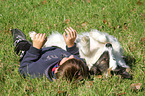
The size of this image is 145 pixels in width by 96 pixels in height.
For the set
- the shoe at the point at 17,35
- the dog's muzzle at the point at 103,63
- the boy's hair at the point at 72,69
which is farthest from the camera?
the shoe at the point at 17,35

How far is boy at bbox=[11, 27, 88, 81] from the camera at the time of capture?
2.69m

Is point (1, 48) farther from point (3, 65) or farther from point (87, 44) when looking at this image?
point (87, 44)

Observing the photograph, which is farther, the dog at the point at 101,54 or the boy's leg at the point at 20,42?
the boy's leg at the point at 20,42

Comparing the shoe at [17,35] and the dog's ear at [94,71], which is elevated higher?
the shoe at [17,35]

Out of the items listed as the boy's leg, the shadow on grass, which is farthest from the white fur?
the boy's leg

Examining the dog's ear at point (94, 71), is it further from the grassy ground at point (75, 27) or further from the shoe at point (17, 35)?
the shoe at point (17, 35)

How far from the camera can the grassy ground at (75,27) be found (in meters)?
2.68

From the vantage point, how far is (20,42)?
3914 mm

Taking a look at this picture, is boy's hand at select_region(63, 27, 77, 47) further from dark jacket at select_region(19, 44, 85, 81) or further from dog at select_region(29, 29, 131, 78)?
dog at select_region(29, 29, 131, 78)

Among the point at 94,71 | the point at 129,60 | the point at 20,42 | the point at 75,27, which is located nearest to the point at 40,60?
the point at 20,42

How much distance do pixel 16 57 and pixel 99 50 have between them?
1609mm

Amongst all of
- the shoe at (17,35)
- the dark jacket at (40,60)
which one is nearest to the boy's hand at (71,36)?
the dark jacket at (40,60)

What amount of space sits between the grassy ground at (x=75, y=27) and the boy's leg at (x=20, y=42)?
0.41 ft

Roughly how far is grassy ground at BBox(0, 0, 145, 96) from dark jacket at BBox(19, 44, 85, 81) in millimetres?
166
